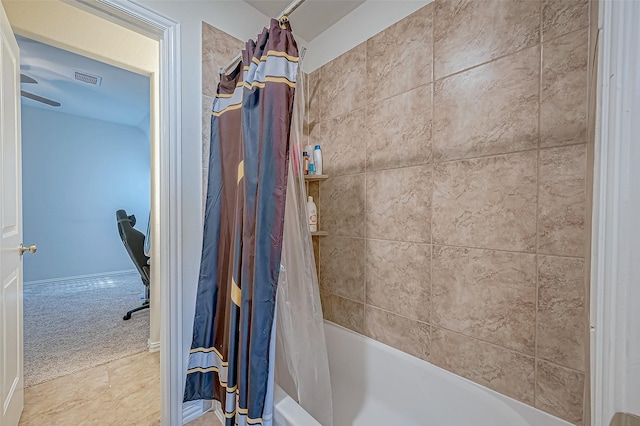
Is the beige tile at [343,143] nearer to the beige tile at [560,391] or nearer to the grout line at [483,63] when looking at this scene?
the grout line at [483,63]

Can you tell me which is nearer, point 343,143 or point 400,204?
point 400,204

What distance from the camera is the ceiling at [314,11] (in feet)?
4.93

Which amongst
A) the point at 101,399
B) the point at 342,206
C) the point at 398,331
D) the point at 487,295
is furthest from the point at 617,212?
the point at 101,399

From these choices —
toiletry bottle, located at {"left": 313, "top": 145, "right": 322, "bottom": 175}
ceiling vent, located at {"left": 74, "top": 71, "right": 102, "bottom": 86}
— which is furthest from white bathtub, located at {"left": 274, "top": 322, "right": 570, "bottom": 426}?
ceiling vent, located at {"left": 74, "top": 71, "right": 102, "bottom": 86}

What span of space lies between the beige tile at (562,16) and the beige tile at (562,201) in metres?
0.40

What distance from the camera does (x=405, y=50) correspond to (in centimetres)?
131

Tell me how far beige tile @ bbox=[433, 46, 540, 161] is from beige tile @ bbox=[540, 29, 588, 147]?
0.09 ft

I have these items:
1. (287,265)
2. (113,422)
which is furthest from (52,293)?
(287,265)

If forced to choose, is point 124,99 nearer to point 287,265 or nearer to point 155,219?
point 155,219

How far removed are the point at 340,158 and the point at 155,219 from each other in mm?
1475

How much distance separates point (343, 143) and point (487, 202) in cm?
85

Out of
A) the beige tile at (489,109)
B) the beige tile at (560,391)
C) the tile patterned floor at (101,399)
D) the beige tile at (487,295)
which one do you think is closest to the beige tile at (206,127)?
the beige tile at (489,109)

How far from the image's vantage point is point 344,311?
163 cm

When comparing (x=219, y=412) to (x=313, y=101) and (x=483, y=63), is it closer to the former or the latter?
(x=313, y=101)
